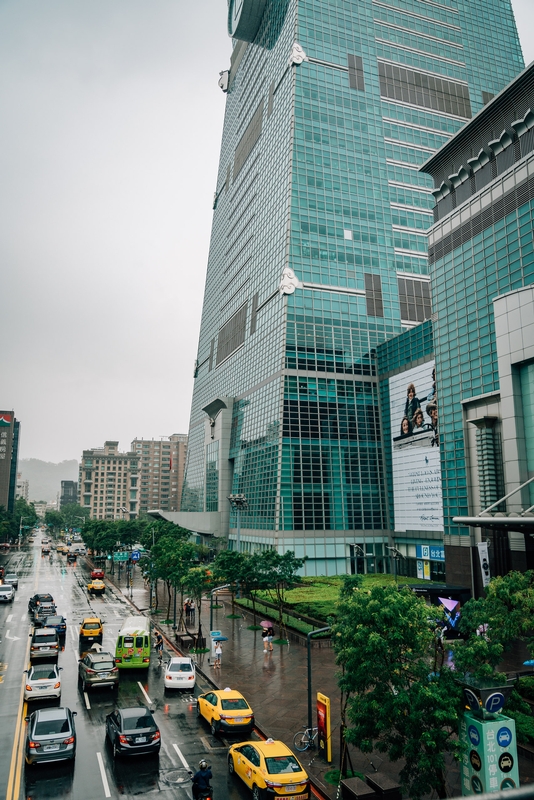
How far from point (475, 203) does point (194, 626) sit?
39.8 m

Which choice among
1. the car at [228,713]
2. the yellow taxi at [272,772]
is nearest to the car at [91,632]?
the car at [228,713]

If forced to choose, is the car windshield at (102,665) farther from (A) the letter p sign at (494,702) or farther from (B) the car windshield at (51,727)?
(A) the letter p sign at (494,702)

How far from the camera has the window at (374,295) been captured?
85.8 meters

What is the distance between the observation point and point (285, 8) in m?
102

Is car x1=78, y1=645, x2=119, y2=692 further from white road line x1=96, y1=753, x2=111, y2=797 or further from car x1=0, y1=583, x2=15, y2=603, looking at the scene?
car x1=0, y1=583, x2=15, y2=603

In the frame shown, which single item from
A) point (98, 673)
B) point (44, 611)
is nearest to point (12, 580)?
point (44, 611)

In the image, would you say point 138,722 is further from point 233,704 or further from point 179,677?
point 179,677

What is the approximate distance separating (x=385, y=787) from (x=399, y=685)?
11.8ft

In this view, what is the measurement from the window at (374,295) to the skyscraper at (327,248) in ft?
0.68

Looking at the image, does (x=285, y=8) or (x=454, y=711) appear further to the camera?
(x=285, y=8)

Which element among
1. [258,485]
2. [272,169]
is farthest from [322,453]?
[272,169]

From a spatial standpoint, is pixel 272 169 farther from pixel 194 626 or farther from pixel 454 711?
pixel 454 711

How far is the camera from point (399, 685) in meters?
16.2

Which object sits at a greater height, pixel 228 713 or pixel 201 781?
pixel 201 781
